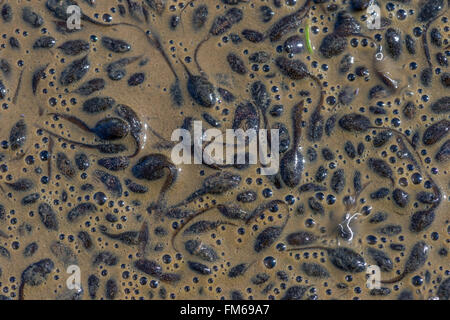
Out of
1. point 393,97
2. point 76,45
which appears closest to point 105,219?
point 76,45

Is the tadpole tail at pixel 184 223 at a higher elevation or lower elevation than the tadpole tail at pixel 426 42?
lower

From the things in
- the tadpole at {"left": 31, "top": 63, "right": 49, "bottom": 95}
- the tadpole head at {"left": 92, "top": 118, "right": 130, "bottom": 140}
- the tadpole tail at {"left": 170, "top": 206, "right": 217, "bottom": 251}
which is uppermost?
the tadpole at {"left": 31, "top": 63, "right": 49, "bottom": 95}

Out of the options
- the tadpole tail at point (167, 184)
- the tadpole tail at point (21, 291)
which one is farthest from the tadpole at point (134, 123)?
the tadpole tail at point (21, 291)

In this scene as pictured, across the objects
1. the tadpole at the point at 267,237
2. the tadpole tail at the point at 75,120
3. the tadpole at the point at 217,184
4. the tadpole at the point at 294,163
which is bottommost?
the tadpole at the point at 267,237

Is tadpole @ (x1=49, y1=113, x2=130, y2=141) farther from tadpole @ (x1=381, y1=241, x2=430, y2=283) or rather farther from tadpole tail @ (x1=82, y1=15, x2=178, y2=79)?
tadpole @ (x1=381, y1=241, x2=430, y2=283)

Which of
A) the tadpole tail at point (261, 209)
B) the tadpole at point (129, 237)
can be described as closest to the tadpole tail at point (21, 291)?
the tadpole at point (129, 237)

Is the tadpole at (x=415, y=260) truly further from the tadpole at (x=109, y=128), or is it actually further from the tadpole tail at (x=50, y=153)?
the tadpole tail at (x=50, y=153)

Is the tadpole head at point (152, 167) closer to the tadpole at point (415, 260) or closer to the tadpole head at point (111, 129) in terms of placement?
the tadpole head at point (111, 129)

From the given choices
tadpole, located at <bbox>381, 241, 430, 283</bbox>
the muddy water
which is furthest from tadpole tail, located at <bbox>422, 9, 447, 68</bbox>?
tadpole, located at <bbox>381, 241, 430, 283</bbox>

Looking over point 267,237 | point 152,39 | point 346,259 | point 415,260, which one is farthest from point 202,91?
point 415,260
